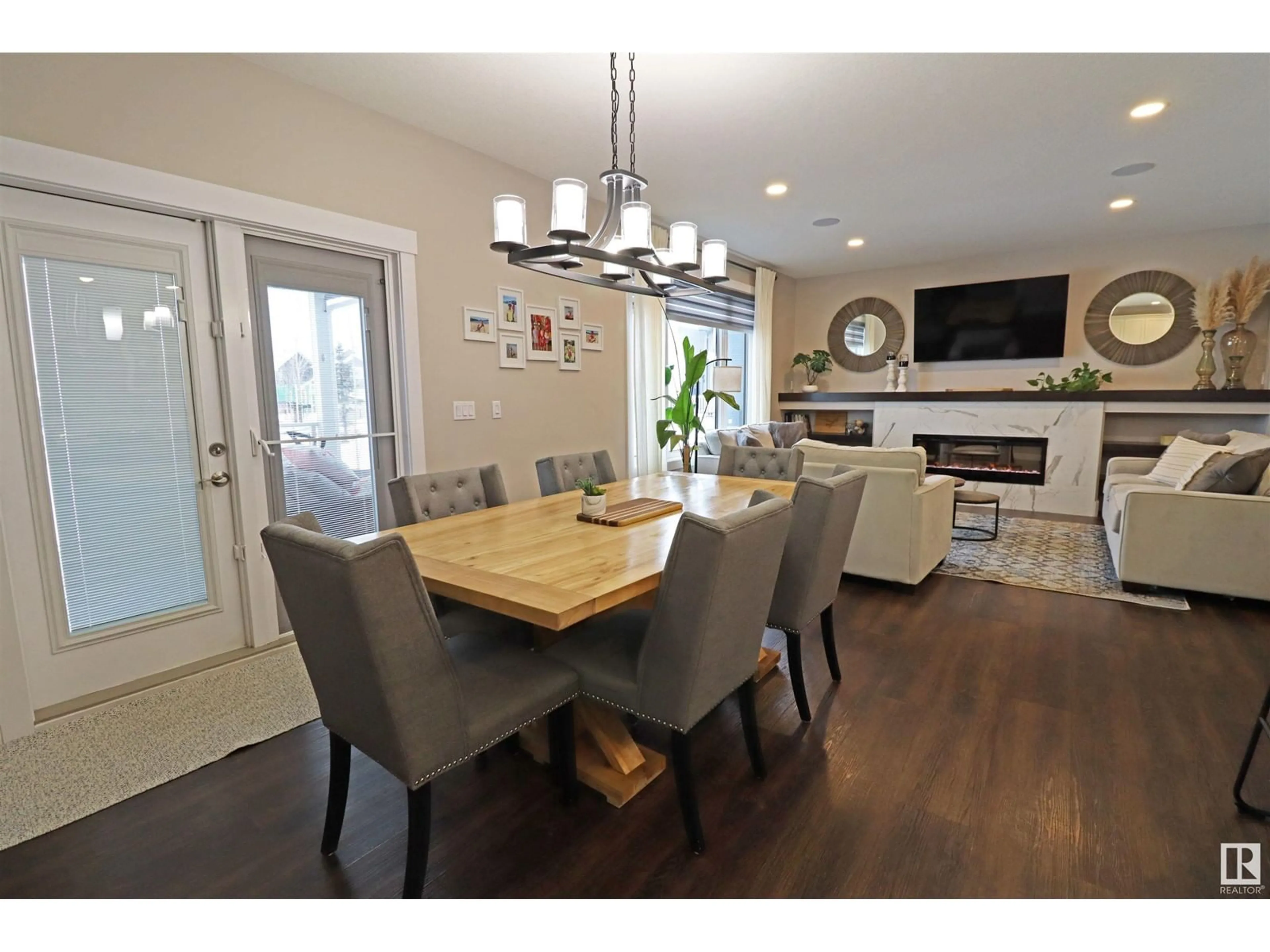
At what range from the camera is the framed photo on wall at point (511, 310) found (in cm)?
370

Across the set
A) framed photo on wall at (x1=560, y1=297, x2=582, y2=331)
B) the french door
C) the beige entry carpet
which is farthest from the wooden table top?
framed photo on wall at (x1=560, y1=297, x2=582, y2=331)

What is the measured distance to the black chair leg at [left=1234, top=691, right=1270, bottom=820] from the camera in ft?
5.12

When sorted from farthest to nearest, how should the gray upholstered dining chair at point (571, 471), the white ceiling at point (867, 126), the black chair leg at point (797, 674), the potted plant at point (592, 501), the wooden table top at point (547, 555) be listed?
1. the gray upholstered dining chair at point (571, 471)
2. the white ceiling at point (867, 126)
3. the potted plant at point (592, 501)
4. the black chair leg at point (797, 674)
5. the wooden table top at point (547, 555)

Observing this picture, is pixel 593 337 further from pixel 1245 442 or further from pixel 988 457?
pixel 988 457

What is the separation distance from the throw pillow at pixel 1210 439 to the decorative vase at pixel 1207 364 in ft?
3.38

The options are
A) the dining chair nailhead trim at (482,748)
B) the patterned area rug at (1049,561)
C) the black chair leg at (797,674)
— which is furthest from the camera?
the patterned area rug at (1049,561)

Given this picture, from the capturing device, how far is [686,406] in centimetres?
508

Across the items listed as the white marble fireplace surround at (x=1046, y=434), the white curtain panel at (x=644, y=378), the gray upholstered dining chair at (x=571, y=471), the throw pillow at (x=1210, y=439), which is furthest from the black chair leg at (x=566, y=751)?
the white marble fireplace surround at (x=1046, y=434)

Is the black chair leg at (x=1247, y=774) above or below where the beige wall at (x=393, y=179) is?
below

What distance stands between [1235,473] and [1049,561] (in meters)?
1.15

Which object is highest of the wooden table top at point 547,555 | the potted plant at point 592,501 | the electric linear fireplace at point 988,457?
the potted plant at point 592,501

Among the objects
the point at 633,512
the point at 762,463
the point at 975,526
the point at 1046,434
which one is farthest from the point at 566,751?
the point at 1046,434

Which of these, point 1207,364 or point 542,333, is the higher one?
point 542,333

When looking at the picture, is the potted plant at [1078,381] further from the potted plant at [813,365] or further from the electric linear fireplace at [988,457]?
the potted plant at [813,365]
